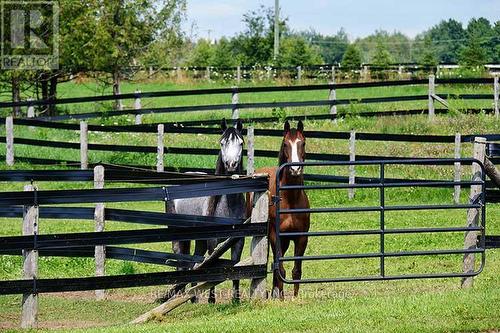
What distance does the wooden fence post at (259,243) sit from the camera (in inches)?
468

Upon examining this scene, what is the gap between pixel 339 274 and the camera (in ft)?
51.2

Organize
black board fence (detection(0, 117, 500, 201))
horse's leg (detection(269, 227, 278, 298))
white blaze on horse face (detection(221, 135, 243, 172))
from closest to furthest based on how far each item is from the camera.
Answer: horse's leg (detection(269, 227, 278, 298))
white blaze on horse face (detection(221, 135, 243, 172))
black board fence (detection(0, 117, 500, 201))

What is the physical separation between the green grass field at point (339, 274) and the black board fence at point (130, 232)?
448mm

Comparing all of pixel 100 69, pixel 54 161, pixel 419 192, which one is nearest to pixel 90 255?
pixel 419 192

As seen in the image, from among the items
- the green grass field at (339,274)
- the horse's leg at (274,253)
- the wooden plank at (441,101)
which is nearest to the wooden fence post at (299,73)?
the wooden plank at (441,101)

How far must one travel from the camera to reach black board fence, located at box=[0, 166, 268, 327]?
1089cm

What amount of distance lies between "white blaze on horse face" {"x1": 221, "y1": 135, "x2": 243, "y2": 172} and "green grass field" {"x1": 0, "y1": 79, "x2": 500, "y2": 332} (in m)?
1.76

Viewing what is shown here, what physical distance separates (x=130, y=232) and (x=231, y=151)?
2618 mm

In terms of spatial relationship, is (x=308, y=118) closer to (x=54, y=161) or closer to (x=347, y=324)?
(x=54, y=161)

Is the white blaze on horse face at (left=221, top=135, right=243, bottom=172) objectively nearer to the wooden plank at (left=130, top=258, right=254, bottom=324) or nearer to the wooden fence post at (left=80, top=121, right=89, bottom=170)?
the wooden plank at (left=130, top=258, right=254, bottom=324)

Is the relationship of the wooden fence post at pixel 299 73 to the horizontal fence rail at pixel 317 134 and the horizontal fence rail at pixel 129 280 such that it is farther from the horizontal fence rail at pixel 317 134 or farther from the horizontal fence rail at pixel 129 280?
the horizontal fence rail at pixel 129 280

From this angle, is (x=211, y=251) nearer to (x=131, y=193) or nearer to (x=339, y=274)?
(x=131, y=193)

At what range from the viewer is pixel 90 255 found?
14391 millimetres

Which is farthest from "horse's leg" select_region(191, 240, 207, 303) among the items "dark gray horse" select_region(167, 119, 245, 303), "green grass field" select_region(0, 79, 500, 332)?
"green grass field" select_region(0, 79, 500, 332)
